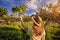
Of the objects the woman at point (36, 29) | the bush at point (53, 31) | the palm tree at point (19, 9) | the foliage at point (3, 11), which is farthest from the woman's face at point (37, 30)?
the foliage at point (3, 11)

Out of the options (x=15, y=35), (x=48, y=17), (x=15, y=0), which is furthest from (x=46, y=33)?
(x=15, y=0)

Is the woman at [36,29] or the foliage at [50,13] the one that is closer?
the woman at [36,29]

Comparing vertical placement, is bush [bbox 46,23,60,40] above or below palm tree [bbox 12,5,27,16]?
below

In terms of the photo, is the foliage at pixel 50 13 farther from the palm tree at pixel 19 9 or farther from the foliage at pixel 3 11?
the foliage at pixel 3 11

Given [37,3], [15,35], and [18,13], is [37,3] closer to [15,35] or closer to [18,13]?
[18,13]

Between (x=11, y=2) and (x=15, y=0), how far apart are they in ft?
0.19

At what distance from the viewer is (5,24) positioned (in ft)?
9.30

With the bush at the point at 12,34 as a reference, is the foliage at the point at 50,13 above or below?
above

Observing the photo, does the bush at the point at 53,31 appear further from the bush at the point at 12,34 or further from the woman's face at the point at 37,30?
the bush at the point at 12,34

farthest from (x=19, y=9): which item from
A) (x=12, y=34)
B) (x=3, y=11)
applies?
(x=12, y=34)

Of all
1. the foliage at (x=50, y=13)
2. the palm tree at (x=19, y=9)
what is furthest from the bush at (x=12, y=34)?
the foliage at (x=50, y=13)

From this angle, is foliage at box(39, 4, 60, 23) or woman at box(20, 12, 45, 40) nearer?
woman at box(20, 12, 45, 40)

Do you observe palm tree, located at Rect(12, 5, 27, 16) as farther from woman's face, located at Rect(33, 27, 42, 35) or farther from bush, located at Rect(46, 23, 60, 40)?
bush, located at Rect(46, 23, 60, 40)

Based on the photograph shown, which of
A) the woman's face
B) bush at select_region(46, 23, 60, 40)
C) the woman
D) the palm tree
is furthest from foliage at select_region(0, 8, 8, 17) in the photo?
bush at select_region(46, 23, 60, 40)
